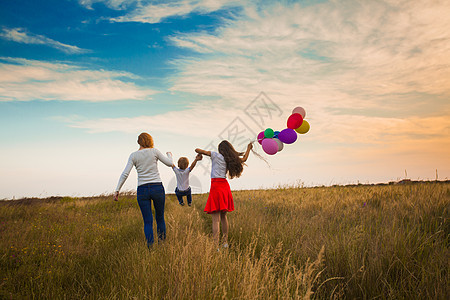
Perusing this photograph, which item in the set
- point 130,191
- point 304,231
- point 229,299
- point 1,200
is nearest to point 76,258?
point 229,299

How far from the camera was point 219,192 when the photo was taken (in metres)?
5.50

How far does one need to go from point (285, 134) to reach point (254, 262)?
3673mm

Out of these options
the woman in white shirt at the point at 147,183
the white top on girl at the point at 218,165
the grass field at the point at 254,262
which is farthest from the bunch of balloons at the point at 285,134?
the woman in white shirt at the point at 147,183

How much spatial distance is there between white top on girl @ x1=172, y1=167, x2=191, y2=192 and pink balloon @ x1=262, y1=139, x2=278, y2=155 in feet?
16.6

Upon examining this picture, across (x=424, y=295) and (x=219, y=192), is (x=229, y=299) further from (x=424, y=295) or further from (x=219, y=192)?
(x=219, y=192)

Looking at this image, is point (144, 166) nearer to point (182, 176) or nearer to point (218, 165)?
point (218, 165)

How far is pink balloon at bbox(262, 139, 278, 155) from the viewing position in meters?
6.73

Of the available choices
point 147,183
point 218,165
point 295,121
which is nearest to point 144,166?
point 147,183

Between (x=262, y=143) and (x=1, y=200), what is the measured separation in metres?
15.2

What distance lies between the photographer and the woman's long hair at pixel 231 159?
565 cm

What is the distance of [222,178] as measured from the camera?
18.6ft

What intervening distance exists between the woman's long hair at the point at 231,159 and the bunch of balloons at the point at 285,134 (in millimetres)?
1313

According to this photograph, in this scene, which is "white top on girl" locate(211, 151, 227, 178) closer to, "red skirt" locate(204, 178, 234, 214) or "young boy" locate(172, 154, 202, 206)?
"red skirt" locate(204, 178, 234, 214)

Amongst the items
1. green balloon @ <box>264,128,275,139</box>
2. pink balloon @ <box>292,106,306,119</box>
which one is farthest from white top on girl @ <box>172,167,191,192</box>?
pink balloon @ <box>292,106,306,119</box>
